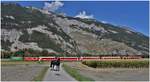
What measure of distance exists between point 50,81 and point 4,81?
11.5 ft

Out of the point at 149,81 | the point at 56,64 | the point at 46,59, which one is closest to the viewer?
the point at 149,81

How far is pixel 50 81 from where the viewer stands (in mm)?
35000

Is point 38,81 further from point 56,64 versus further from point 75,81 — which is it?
point 56,64

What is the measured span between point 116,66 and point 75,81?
44.3 metres

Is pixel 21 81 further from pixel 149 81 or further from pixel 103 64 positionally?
pixel 103 64

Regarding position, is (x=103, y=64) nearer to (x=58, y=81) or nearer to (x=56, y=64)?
(x=56, y=64)

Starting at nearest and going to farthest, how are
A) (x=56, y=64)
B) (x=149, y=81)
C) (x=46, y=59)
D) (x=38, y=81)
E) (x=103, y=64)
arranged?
(x=38, y=81)
(x=149, y=81)
(x=56, y=64)
(x=103, y=64)
(x=46, y=59)

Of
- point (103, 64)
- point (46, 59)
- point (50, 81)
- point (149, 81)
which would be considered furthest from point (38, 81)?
point (46, 59)

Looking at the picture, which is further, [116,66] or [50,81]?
[116,66]

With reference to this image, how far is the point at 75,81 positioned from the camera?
35.2 m

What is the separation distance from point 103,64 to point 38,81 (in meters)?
44.7

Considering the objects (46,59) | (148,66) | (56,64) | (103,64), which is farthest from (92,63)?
(46,59)

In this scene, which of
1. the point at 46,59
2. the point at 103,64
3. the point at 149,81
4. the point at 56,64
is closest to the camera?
the point at 149,81

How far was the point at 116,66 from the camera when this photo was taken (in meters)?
78.9
